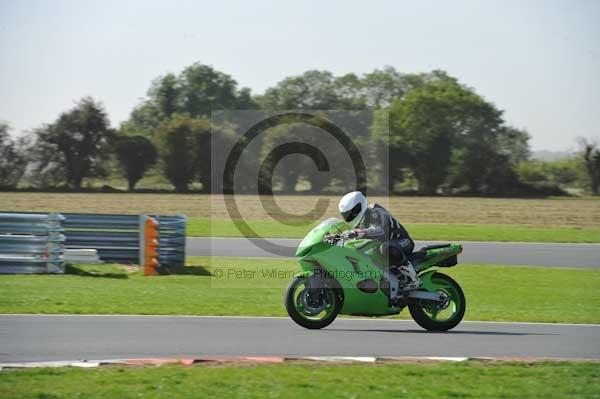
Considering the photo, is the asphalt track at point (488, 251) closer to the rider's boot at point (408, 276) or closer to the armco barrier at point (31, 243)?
the armco barrier at point (31, 243)

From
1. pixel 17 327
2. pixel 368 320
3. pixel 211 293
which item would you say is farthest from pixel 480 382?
pixel 211 293

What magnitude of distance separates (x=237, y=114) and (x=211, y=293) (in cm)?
4383

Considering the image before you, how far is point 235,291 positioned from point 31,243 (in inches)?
181

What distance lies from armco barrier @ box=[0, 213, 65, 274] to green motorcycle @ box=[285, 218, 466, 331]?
8132mm


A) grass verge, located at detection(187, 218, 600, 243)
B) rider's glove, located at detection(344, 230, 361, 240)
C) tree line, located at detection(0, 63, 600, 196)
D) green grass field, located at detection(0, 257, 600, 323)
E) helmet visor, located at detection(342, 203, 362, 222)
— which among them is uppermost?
tree line, located at detection(0, 63, 600, 196)

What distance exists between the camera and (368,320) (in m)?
Result: 11.0

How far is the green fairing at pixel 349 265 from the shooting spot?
9.70 m

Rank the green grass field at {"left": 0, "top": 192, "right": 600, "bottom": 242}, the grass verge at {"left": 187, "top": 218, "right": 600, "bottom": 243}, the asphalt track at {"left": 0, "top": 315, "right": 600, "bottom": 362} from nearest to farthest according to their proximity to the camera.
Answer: the asphalt track at {"left": 0, "top": 315, "right": 600, "bottom": 362} < the grass verge at {"left": 187, "top": 218, "right": 600, "bottom": 243} < the green grass field at {"left": 0, "top": 192, "right": 600, "bottom": 242}

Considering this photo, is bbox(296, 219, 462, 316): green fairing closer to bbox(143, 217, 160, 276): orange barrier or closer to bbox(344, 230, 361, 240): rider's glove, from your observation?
bbox(344, 230, 361, 240): rider's glove

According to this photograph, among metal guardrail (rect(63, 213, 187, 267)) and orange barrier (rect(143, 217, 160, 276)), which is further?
metal guardrail (rect(63, 213, 187, 267))

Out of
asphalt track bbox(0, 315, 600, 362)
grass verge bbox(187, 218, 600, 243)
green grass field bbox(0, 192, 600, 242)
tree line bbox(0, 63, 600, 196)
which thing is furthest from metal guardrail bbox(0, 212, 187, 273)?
tree line bbox(0, 63, 600, 196)

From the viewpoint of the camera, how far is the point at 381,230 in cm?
972

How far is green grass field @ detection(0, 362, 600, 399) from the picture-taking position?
6.56 meters

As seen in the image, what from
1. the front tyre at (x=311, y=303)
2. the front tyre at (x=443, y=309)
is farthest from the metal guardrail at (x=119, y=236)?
the front tyre at (x=443, y=309)
